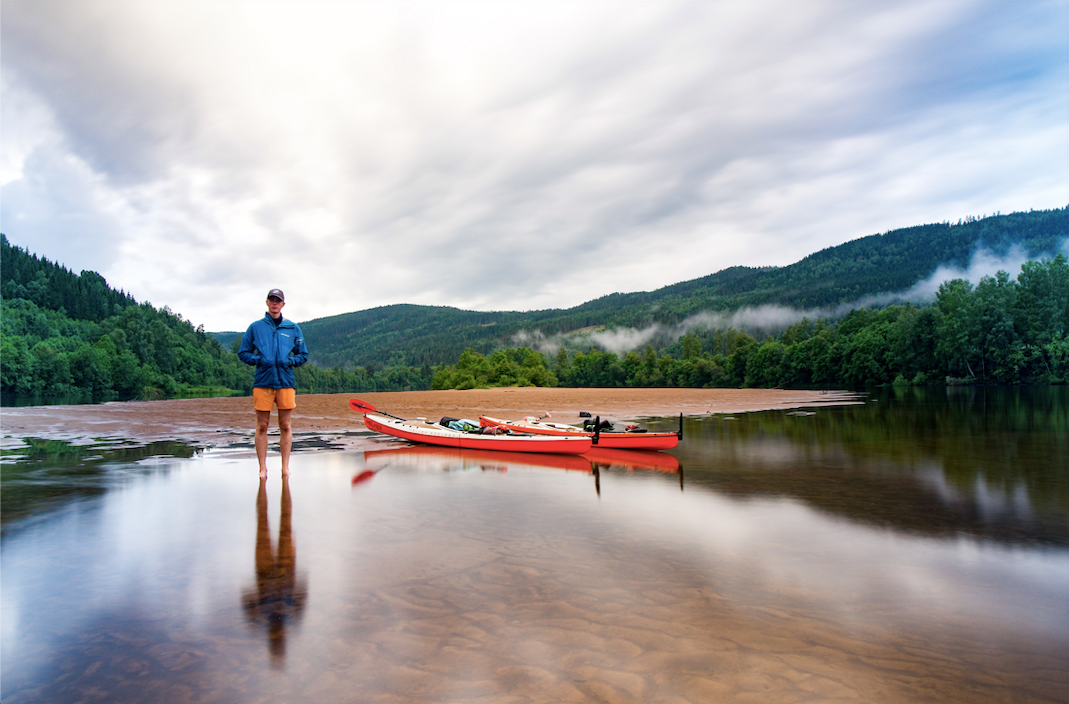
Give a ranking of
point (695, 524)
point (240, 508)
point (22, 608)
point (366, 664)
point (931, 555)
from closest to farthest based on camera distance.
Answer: point (366, 664), point (22, 608), point (931, 555), point (695, 524), point (240, 508)

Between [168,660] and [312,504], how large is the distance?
5.00m

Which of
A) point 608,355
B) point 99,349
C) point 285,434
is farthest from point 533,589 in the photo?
point 608,355

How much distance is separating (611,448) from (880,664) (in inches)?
508

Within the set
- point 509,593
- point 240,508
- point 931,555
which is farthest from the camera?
point 240,508

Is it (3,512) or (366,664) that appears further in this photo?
(3,512)

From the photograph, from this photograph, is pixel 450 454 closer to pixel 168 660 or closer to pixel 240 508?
pixel 240 508

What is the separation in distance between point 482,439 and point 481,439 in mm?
38

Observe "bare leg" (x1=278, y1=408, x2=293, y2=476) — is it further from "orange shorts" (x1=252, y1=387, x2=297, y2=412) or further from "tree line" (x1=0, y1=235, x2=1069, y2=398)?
"tree line" (x1=0, y1=235, x2=1069, y2=398)

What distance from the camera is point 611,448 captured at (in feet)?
54.6

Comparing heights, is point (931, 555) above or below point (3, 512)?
below

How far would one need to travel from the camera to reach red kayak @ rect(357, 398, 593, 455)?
14.7 metres

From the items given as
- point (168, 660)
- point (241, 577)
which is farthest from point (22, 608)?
point (168, 660)

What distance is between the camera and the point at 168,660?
3.79 m

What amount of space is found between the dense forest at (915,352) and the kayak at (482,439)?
71815 millimetres
